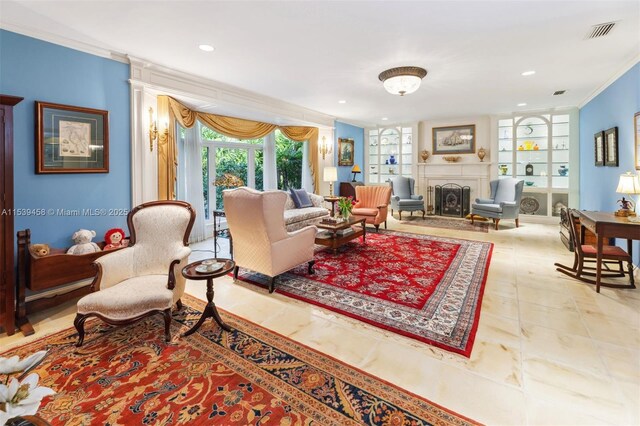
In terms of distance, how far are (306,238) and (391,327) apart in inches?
58.3

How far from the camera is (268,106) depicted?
5.71 metres

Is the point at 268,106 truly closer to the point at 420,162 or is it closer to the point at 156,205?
the point at 156,205

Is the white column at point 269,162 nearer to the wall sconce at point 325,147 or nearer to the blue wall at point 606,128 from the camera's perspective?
the wall sconce at point 325,147

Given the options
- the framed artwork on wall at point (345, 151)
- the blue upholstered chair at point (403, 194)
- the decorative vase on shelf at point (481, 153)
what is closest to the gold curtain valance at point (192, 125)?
the framed artwork on wall at point (345, 151)

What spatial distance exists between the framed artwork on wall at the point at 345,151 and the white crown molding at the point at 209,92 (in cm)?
183

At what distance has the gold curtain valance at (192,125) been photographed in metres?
4.18

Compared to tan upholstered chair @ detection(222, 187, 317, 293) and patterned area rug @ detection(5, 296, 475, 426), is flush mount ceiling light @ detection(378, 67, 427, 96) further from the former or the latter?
patterned area rug @ detection(5, 296, 475, 426)

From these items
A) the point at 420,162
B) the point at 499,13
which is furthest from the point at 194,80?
the point at 420,162

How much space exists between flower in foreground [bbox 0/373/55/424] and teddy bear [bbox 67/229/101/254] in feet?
8.50

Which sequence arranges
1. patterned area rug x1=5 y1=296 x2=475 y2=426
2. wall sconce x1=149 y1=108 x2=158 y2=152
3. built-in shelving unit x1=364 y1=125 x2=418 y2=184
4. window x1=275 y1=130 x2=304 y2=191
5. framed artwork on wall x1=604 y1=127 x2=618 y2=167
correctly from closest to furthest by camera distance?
patterned area rug x1=5 y1=296 x2=475 y2=426
wall sconce x1=149 y1=108 x2=158 y2=152
framed artwork on wall x1=604 y1=127 x2=618 y2=167
window x1=275 y1=130 x2=304 y2=191
built-in shelving unit x1=364 y1=125 x2=418 y2=184

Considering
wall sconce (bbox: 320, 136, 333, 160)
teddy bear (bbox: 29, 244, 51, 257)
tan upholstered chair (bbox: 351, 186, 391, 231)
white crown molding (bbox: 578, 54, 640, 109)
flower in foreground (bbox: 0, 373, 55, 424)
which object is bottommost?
flower in foreground (bbox: 0, 373, 55, 424)

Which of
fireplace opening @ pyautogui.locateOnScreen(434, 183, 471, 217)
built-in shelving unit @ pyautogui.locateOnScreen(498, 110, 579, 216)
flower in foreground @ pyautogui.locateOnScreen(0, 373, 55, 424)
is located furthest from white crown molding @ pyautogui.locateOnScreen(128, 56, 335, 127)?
built-in shelving unit @ pyautogui.locateOnScreen(498, 110, 579, 216)

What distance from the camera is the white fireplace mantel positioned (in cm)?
795

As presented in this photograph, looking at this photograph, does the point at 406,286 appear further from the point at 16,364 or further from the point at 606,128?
the point at 606,128
